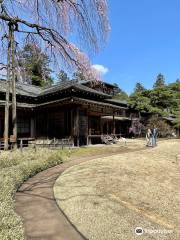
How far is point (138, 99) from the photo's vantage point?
147 ft

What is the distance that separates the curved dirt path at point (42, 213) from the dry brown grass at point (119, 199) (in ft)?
0.83

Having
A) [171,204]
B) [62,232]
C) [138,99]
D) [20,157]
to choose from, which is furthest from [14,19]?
[138,99]

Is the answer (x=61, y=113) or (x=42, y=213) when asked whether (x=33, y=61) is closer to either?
(x=42, y=213)

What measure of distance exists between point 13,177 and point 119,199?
393cm

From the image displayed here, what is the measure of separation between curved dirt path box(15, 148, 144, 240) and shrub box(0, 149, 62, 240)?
34cm

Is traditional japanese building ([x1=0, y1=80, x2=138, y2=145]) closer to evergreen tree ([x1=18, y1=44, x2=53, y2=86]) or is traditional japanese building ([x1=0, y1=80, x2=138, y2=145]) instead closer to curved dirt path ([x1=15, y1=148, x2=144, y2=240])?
evergreen tree ([x1=18, y1=44, x2=53, y2=86])

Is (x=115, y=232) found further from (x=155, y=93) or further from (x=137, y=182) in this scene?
(x=155, y=93)

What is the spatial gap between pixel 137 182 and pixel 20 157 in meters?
6.25

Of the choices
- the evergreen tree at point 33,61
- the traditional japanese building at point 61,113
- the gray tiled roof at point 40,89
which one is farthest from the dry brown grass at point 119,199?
the gray tiled roof at point 40,89

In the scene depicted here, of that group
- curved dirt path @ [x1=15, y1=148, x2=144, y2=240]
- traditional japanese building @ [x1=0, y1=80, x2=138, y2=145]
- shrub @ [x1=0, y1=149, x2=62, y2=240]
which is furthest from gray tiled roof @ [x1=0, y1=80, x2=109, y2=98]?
curved dirt path @ [x1=15, y1=148, x2=144, y2=240]

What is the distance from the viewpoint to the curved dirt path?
600 centimetres

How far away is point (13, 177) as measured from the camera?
10031 mm

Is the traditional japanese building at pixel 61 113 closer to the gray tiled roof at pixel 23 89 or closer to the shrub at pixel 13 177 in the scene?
the gray tiled roof at pixel 23 89

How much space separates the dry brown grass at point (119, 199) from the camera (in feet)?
21.5
